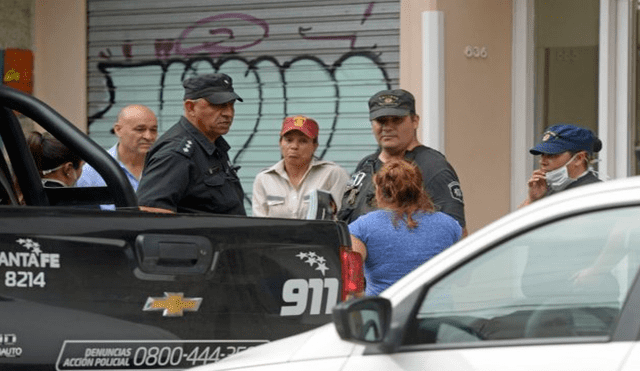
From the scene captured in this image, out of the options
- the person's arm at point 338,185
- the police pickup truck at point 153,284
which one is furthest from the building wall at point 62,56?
the police pickup truck at point 153,284

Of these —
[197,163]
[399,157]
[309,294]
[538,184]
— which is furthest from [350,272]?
[538,184]

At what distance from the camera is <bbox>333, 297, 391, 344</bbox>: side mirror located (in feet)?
12.2

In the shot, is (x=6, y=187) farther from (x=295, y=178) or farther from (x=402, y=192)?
(x=295, y=178)

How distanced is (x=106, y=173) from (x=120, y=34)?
782 cm

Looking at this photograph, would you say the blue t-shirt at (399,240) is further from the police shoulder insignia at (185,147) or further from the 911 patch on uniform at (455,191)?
the police shoulder insignia at (185,147)

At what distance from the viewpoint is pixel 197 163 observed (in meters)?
7.02

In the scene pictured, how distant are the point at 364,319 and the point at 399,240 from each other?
8.81ft

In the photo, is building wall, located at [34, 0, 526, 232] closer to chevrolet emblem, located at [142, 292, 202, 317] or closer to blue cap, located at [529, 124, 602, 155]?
blue cap, located at [529, 124, 602, 155]

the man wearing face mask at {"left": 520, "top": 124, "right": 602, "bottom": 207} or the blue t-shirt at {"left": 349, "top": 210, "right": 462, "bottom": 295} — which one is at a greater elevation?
the man wearing face mask at {"left": 520, "top": 124, "right": 602, "bottom": 207}

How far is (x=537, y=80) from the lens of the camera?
1126 centimetres

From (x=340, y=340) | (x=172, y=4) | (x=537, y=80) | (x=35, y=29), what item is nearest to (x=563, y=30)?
(x=537, y=80)

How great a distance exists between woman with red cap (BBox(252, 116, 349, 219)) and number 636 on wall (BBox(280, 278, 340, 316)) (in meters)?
3.53

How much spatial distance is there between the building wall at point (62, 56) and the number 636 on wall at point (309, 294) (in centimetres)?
831

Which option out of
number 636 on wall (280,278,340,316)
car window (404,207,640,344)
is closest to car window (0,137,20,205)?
number 636 on wall (280,278,340,316)
